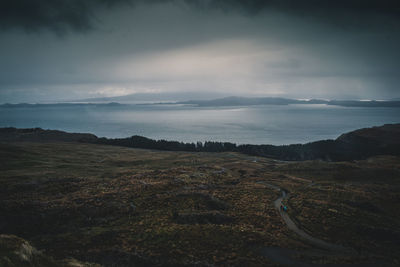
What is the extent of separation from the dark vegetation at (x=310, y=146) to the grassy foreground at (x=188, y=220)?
97.6 m

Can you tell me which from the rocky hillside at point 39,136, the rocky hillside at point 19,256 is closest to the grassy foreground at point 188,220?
the rocky hillside at point 19,256

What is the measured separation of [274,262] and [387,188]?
5305 centimetres

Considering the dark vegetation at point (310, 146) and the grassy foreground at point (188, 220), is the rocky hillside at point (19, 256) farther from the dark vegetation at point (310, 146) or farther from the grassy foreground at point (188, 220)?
the dark vegetation at point (310, 146)

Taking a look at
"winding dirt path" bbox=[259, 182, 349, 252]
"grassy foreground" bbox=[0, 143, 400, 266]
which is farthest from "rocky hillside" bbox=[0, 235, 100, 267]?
"winding dirt path" bbox=[259, 182, 349, 252]

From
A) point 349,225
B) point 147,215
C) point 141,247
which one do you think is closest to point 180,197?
point 147,215

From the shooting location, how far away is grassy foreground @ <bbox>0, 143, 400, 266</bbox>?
85.3 ft

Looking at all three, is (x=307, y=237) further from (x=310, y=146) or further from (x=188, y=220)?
(x=310, y=146)

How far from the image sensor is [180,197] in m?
46.9

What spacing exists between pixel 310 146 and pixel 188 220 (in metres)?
157

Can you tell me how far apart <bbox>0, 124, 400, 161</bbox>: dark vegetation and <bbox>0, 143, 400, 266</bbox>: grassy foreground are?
320 feet

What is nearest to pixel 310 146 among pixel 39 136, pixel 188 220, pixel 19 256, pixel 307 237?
pixel 307 237

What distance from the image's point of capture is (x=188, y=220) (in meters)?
35.8

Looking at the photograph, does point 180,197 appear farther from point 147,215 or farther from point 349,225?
point 349,225

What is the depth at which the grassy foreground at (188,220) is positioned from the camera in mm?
26000
